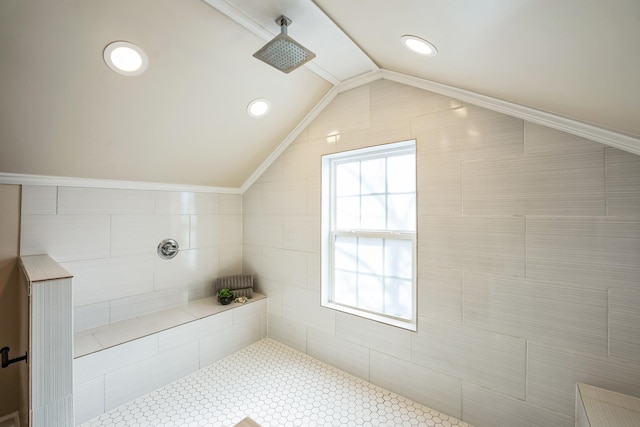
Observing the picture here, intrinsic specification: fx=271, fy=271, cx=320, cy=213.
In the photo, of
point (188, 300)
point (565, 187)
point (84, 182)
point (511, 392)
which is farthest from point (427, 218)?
point (84, 182)

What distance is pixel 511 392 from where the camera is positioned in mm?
1445

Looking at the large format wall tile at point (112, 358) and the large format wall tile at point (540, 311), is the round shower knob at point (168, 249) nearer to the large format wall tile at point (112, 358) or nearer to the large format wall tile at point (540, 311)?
the large format wall tile at point (112, 358)

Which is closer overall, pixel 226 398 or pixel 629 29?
pixel 629 29

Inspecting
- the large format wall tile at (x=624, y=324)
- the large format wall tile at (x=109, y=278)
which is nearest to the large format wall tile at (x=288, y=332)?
the large format wall tile at (x=109, y=278)

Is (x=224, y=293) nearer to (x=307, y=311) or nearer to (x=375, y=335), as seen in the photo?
(x=307, y=311)

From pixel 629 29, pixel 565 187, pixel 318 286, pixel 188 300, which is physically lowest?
pixel 188 300

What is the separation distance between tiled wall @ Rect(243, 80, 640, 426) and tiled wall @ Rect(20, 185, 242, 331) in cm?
139

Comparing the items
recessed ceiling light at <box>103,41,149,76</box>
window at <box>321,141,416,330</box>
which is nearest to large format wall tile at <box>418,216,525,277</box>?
window at <box>321,141,416,330</box>

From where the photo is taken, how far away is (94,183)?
196 cm

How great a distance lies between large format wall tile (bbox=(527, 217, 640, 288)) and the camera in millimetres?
1203

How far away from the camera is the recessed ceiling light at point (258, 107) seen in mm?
1967

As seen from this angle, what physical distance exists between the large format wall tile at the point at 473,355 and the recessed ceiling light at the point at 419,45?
151 cm

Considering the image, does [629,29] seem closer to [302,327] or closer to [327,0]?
[327,0]

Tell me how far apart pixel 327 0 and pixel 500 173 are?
1.23 meters
